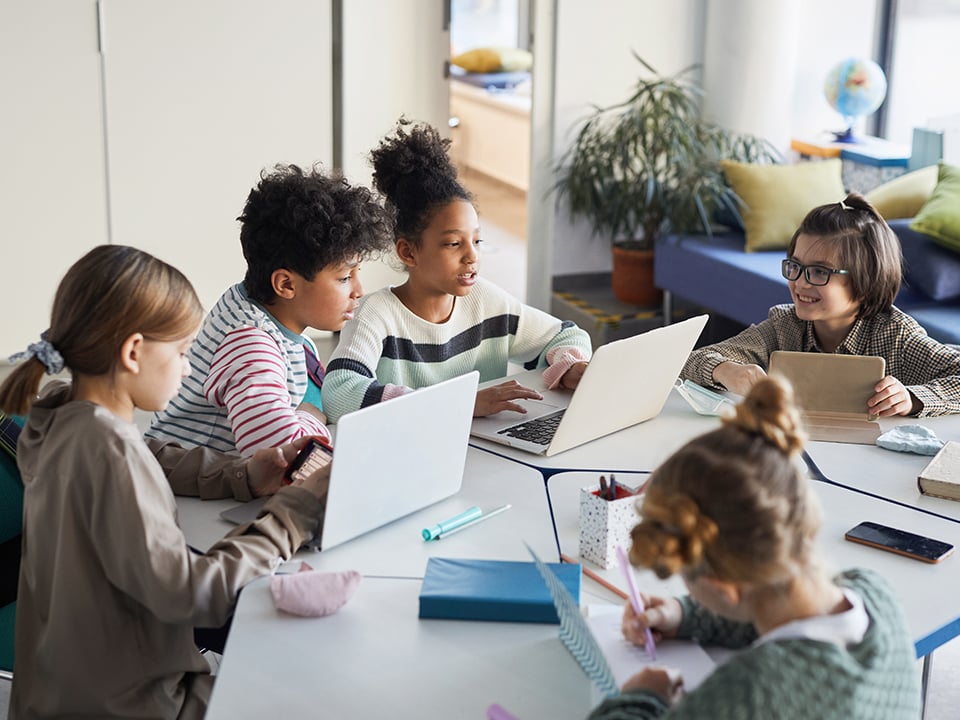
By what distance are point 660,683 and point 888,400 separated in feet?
3.47

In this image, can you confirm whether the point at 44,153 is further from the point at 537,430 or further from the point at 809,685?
the point at 809,685

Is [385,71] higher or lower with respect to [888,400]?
higher

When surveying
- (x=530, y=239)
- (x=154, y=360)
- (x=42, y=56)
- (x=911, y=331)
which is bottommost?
(x=530, y=239)

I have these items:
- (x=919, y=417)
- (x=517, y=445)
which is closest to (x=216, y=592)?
(x=517, y=445)

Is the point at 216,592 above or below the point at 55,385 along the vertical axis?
below

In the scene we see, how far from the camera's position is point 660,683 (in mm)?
1198

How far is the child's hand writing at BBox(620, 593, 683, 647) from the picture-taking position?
4.30 feet

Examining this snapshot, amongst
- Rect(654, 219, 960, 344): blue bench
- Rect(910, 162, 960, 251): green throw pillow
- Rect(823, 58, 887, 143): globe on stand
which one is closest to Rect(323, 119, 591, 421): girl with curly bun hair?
Rect(654, 219, 960, 344): blue bench

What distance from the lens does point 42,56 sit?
13.0ft

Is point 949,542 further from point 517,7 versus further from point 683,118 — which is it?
point 517,7

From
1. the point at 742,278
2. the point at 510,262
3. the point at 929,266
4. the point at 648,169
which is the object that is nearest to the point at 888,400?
the point at 929,266

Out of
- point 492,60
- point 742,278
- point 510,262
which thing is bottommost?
point 510,262

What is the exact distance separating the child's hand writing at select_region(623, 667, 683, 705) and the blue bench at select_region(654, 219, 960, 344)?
8.09ft

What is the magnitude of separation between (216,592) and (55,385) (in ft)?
1.14
